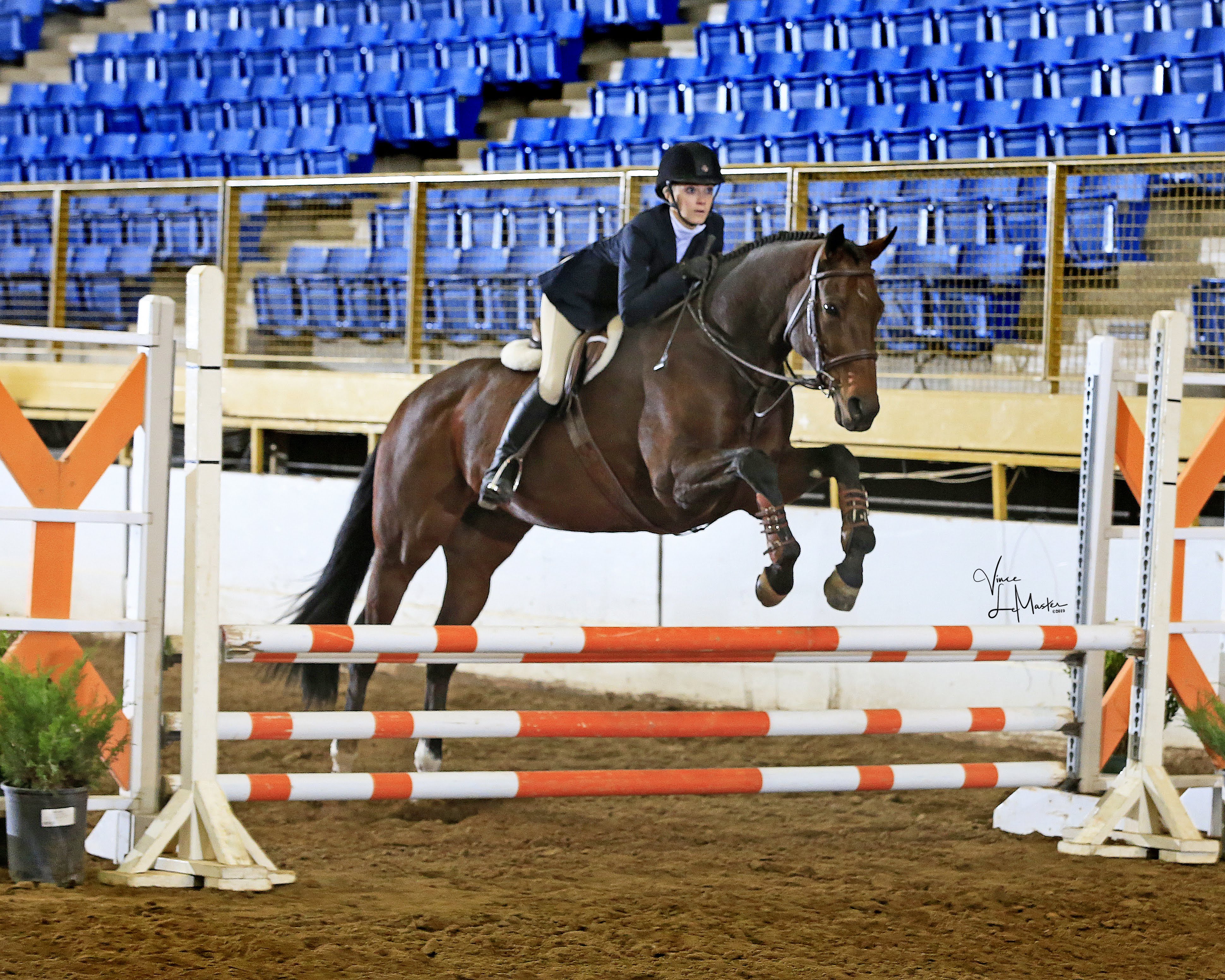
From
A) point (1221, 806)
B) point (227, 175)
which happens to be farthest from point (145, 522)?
point (227, 175)

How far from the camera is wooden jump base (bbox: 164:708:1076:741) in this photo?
2.91m

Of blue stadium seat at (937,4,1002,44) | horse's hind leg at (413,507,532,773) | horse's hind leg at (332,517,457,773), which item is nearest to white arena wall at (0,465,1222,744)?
horse's hind leg at (332,517,457,773)

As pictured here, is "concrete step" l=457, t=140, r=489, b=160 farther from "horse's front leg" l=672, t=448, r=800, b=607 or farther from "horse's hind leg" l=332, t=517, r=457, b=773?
"horse's front leg" l=672, t=448, r=800, b=607

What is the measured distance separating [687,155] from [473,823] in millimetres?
1903

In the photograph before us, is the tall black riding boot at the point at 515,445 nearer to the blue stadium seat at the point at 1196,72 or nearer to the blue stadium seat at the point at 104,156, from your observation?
the blue stadium seat at the point at 1196,72

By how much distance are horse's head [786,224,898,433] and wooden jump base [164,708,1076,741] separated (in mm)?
730

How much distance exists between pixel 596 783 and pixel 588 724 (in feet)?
0.44

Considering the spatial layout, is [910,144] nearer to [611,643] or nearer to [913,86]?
[913,86]

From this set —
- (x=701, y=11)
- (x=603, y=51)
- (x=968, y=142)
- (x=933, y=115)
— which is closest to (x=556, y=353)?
(x=968, y=142)

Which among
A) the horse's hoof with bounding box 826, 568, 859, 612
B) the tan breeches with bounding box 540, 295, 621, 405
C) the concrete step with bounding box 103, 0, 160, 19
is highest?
the concrete step with bounding box 103, 0, 160, 19

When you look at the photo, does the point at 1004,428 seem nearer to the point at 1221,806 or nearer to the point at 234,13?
the point at 1221,806

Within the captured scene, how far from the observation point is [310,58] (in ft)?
37.4

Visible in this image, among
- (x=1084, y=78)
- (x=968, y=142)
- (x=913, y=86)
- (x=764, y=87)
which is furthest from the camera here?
(x=764, y=87)

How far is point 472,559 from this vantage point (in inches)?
158
